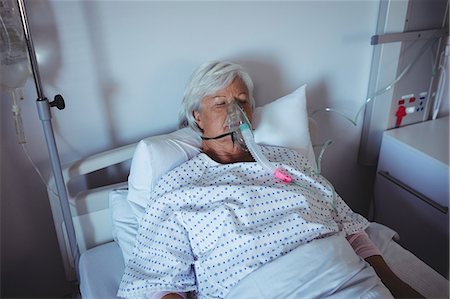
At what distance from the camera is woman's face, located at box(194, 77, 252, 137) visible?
132cm

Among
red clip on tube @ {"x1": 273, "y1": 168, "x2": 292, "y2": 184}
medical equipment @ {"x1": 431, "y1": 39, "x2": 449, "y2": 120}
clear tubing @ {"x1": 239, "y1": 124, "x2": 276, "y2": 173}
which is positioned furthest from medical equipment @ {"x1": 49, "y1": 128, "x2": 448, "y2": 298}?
medical equipment @ {"x1": 431, "y1": 39, "x2": 449, "y2": 120}

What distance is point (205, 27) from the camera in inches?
60.2

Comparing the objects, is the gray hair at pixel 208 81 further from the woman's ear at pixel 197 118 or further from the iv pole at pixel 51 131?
the iv pole at pixel 51 131

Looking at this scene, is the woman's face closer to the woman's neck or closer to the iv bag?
the woman's neck

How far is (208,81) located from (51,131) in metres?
0.54

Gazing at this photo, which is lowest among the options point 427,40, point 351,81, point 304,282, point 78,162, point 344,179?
point 344,179

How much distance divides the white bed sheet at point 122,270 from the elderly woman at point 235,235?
130mm

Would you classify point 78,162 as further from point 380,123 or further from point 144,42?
point 380,123

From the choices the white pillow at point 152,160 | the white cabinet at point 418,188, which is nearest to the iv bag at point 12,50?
the white pillow at point 152,160

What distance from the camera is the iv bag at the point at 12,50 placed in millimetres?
1124

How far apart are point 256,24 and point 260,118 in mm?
409

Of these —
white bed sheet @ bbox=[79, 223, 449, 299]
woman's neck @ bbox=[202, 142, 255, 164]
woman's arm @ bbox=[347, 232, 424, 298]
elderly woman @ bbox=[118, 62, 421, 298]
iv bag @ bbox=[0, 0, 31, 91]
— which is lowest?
white bed sheet @ bbox=[79, 223, 449, 299]

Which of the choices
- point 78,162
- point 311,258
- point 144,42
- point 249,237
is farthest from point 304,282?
point 144,42

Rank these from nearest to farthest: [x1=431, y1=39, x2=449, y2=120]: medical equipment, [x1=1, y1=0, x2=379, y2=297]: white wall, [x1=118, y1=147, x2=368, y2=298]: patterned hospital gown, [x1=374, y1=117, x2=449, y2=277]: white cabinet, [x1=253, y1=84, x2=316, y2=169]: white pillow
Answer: [x1=118, y1=147, x2=368, y2=298]: patterned hospital gown, [x1=1, y1=0, x2=379, y2=297]: white wall, [x1=253, y1=84, x2=316, y2=169]: white pillow, [x1=374, y1=117, x2=449, y2=277]: white cabinet, [x1=431, y1=39, x2=449, y2=120]: medical equipment
